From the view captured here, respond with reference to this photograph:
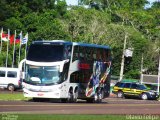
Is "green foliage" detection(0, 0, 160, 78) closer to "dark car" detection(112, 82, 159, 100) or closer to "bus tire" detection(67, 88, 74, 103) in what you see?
"dark car" detection(112, 82, 159, 100)

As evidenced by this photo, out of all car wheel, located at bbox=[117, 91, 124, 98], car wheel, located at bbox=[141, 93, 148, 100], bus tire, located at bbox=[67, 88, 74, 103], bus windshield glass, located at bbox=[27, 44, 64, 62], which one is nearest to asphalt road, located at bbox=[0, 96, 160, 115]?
bus windshield glass, located at bbox=[27, 44, 64, 62]

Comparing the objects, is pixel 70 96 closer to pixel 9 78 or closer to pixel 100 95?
pixel 100 95

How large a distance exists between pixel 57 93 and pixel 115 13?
5645 centimetres

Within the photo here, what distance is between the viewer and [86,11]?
81062 mm

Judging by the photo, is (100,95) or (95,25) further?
(95,25)

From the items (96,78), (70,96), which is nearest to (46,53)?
(70,96)

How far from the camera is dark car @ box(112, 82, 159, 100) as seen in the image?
56.2 metres

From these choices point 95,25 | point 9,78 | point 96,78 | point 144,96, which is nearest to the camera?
point 96,78

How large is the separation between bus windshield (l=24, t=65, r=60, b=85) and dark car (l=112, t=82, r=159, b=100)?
2247 cm

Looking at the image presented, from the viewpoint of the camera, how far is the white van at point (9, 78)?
57372 millimetres

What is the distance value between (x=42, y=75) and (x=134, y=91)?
2312 cm

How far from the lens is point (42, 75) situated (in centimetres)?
3484

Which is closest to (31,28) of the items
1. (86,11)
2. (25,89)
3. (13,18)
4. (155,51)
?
(13,18)

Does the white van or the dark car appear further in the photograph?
the white van
